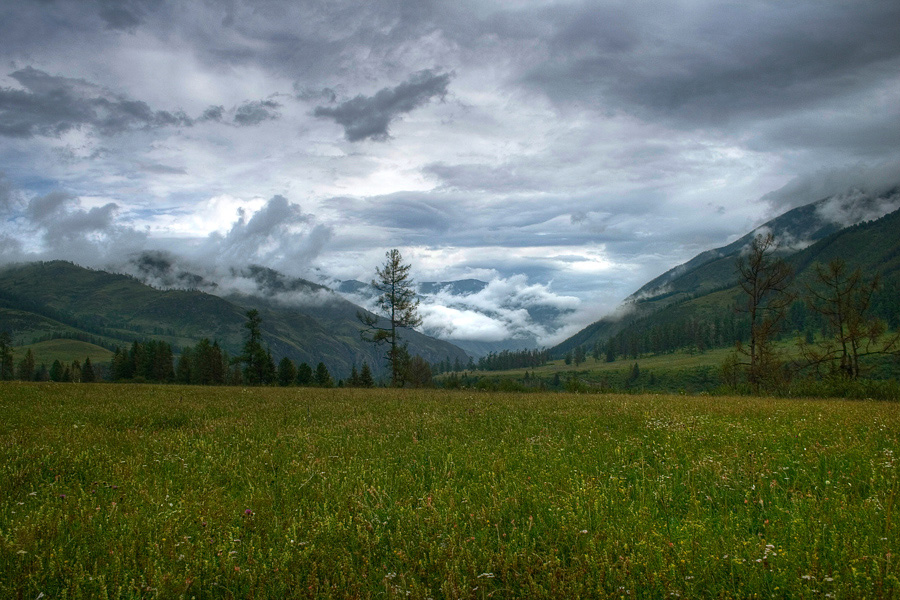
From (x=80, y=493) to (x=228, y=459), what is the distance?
2.03 metres

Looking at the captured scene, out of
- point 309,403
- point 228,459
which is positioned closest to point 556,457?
point 228,459

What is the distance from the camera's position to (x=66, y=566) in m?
4.19

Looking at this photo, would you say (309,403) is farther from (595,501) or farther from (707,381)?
(707,381)

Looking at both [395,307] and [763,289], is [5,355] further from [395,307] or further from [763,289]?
[763,289]

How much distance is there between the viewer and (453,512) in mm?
5480

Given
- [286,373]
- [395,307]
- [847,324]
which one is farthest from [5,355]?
[847,324]

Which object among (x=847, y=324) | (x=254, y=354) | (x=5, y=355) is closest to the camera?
(x=847, y=324)

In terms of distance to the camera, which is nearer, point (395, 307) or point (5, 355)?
point (395, 307)

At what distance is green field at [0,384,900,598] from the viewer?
4.08m

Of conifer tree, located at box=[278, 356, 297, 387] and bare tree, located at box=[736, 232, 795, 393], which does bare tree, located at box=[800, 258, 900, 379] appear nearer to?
bare tree, located at box=[736, 232, 795, 393]

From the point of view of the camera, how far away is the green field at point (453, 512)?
4.08 m

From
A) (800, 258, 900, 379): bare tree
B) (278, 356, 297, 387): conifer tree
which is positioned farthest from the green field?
(278, 356, 297, 387): conifer tree

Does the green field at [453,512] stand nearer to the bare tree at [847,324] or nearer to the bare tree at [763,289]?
the bare tree at [763,289]

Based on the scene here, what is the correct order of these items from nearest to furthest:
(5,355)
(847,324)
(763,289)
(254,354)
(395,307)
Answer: (847,324)
(763,289)
(395,307)
(254,354)
(5,355)
